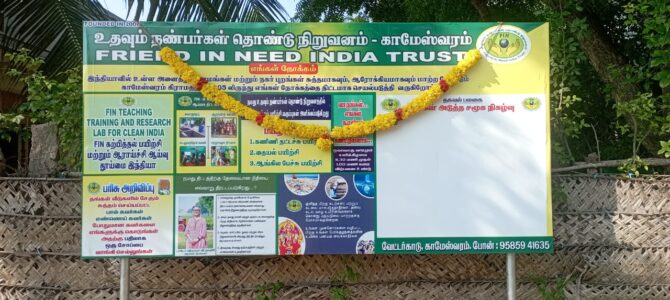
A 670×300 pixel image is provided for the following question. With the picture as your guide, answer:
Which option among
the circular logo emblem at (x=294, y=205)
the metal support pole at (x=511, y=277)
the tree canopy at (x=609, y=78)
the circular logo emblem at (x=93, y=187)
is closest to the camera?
the circular logo emblem at (x=93, y=187)

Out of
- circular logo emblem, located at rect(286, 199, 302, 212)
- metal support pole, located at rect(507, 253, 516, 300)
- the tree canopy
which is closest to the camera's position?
circular logo emblem, located at rect(286, 199, 302, 212)

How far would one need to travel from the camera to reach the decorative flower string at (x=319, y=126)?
3.75 metres

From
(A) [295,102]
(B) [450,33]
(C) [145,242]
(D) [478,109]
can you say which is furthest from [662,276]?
(C) [145,242]

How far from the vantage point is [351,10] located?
1031 centimetres

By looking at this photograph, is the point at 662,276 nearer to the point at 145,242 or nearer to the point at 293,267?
the point at 293,267

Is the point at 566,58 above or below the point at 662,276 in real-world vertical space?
above

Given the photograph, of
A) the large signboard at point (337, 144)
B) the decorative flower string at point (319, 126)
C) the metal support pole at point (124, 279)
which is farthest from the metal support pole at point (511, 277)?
the metal support pole at point (124, 279)

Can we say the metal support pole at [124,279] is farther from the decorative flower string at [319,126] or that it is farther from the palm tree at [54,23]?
the palm tree at [54,23]

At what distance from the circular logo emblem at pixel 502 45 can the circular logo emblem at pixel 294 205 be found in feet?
5.38

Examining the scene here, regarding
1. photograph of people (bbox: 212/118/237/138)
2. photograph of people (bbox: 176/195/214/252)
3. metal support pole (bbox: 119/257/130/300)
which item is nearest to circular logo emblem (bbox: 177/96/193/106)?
photograph of people (bbox: 212/118/237/138)

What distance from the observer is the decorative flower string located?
3754mm

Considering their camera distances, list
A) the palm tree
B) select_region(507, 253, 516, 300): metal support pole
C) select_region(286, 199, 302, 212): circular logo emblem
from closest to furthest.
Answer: select_region(286, 199, 302, 212): circular logo emblem < select_region(507, 253, 516, 300): metal support pole < the palm tree

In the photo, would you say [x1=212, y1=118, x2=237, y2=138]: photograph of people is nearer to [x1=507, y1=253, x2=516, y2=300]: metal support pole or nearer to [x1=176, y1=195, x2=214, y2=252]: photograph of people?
[x1=176, y1=195, x2=214, y2=252]: photograph of people

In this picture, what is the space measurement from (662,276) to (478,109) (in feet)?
7.36
